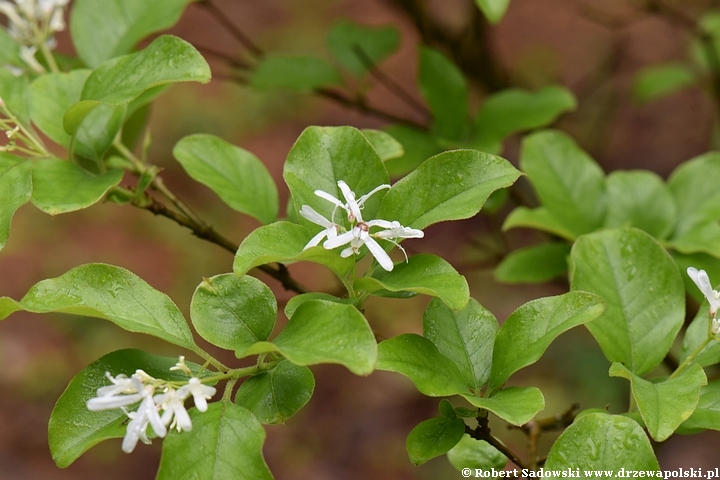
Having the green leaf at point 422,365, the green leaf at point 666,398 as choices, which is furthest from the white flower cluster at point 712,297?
the green leaf at point 422,365

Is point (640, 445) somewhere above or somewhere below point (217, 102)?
above

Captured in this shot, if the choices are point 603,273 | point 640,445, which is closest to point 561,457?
point 640,445

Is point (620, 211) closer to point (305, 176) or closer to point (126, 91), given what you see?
point (305, 176)

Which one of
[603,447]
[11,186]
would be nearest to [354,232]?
[603,447]

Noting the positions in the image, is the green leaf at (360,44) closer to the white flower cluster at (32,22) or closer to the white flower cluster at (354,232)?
the white flower cluster at (32,22)

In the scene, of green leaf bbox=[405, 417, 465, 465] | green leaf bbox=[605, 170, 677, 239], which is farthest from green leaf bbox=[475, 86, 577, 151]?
green leaf bbox=[405, 417, 465, 465]

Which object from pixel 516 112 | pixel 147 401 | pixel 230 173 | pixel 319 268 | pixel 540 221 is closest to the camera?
pixel 147 401

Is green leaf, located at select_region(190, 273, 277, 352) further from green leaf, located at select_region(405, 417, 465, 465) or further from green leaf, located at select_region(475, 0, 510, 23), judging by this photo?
green leaf, located at select_region(475, 0, 510, 23)

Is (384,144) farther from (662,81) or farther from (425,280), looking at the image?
(662,81)
